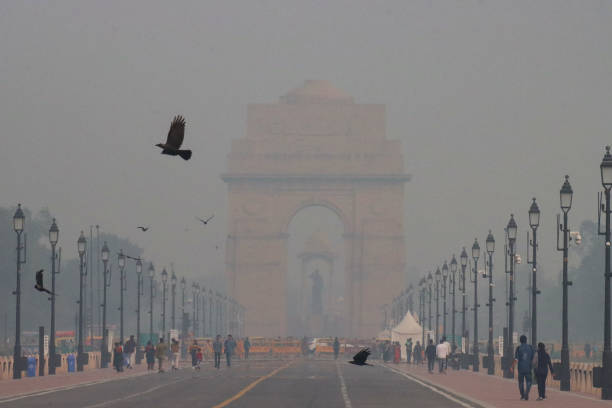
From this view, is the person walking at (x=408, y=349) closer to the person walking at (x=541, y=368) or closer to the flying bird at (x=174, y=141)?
the person walking at (x=541, y=368)

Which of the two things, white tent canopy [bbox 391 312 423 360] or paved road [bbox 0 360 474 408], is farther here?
white tent canopy [bbox 391 312 423 360]

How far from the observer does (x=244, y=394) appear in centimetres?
4481

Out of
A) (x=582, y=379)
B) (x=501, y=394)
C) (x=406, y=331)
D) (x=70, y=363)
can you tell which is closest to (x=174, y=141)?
(x=501, y=394)

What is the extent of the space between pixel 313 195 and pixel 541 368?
14941 cm

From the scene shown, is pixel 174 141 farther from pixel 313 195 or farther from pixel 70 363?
pixel 313 195

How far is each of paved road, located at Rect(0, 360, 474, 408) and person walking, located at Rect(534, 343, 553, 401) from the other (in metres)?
2.20

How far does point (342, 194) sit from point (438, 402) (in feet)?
493

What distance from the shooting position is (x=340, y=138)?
190m

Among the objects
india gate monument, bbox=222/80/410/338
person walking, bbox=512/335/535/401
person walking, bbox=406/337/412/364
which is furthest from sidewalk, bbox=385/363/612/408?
india gate monument, bbox=222/80/410/338

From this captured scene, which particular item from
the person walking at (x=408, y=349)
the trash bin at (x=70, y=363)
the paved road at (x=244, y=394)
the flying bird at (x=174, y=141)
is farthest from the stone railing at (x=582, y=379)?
the person walking at (x=408, y=349)

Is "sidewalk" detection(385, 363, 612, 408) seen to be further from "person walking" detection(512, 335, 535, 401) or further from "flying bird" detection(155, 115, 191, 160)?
"flying bird" detection(155, 115, 191, 160)

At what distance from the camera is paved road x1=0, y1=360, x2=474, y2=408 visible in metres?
39.0

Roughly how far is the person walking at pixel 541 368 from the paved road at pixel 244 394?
2.20 meters

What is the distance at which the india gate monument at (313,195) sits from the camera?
189250mm
